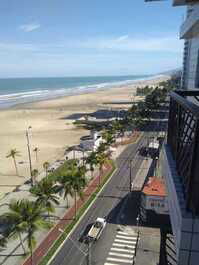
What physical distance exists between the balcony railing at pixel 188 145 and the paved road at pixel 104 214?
72.6 feet

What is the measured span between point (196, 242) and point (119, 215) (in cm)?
3705

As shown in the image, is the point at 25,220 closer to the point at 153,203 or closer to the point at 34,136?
the point at 153,203

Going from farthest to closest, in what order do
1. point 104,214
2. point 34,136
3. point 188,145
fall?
point 34,136, point 104,214, point 188,145

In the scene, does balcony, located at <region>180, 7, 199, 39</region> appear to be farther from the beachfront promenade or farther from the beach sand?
the beach sand

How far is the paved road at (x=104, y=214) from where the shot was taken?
39938 millimetres

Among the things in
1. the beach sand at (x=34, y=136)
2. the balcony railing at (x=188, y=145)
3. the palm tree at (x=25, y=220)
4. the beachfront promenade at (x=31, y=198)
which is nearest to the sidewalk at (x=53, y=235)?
the beachfront promenade at (x=31, y=198)

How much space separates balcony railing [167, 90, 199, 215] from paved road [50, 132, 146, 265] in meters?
22.1

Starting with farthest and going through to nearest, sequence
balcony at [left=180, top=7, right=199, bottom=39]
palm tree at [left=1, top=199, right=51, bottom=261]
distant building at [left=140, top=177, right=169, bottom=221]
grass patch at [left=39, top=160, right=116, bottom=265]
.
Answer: distant building at [left=140, top=177, right=169, bottom=221], grass patch at [left=39, top=160, right=116, bottom=265], palm tree at [left=1, top=199, right=51, bottom=261], balcony at [left=180, top=7, right=199, bottom=39]

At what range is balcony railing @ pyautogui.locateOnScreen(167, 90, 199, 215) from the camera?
14.6 meters

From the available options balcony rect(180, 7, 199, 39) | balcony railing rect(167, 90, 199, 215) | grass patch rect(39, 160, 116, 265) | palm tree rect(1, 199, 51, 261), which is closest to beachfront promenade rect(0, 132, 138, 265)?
grass patch rect(39, 160, 116, 265)

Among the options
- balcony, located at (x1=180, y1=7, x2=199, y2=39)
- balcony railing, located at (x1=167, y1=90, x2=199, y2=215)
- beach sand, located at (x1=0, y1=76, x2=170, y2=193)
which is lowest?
beach sand, located at (x1=0, y1=76, x2=170, y2=193)

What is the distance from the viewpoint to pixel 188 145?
18375mm

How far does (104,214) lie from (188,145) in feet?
116

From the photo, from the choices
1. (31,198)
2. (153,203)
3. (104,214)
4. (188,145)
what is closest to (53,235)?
(104,214)
